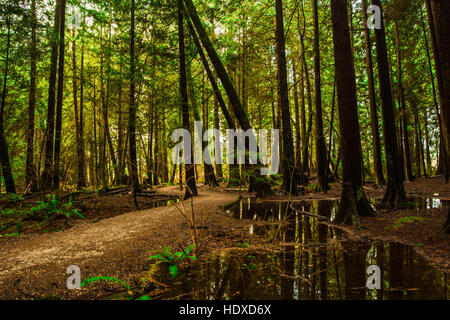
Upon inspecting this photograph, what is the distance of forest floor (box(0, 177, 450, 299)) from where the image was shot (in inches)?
123

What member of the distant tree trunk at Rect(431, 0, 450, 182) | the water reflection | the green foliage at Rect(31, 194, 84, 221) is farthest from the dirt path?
the distant tree trunk at Rect(431, 0, 450, 182)

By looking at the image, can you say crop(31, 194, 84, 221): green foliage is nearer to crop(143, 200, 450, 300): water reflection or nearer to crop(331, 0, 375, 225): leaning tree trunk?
crop(143, 200, 450, 300): water reflection

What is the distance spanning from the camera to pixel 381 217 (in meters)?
6.19

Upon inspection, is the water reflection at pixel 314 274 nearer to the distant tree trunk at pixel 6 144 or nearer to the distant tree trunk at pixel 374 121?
the distant tree trunk at pixel 374 121

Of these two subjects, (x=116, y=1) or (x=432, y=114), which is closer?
(x=116, y=1)

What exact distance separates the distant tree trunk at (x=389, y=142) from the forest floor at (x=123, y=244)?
0.86 m

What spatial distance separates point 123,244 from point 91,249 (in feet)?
1.85

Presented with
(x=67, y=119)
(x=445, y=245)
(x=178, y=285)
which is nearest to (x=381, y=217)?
(x=445, y=245)

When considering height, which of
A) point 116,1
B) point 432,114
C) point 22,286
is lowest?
point 22,286

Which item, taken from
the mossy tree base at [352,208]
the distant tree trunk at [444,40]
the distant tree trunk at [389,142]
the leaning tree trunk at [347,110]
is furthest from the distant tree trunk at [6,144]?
the distant tree trunk at [389,142]

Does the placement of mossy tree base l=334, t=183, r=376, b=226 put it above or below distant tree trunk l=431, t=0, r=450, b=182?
below
